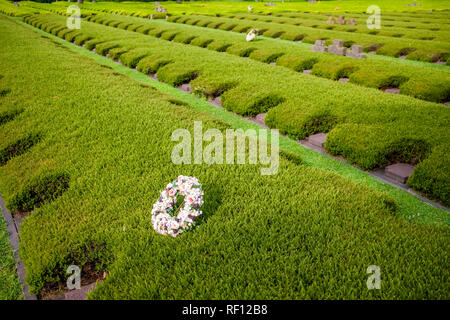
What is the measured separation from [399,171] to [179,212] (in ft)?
13.6

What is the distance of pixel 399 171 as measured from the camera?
5492 millimetres

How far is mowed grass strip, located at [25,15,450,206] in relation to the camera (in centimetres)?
586

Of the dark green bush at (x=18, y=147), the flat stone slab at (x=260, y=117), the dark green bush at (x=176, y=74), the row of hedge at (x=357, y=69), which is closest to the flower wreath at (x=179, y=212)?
the dark green bush at (x=18, y=147)

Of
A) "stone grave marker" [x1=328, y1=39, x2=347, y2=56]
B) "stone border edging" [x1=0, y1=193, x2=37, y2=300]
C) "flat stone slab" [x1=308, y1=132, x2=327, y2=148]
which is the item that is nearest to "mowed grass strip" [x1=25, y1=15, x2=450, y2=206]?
"flat stone slab" [x1=308, y1=132, x2=327, y2=148]

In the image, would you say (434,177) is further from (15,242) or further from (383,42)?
(383,42)

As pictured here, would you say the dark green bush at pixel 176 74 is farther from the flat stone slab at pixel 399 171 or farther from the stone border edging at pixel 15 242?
the flat stone slab at pixel 399 171

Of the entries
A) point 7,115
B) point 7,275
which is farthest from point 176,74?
point 7,275

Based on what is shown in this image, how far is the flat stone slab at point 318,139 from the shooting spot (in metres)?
6.80

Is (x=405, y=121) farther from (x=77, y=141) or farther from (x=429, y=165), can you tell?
(x=77, y=141)

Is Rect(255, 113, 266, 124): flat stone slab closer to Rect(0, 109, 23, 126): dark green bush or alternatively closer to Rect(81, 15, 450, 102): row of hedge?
Rect(81, 15, 450, 102): row of hedge

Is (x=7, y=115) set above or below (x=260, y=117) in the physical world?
above

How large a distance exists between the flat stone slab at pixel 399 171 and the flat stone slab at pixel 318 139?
1.52m

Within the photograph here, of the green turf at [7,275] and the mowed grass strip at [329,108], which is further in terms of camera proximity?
the mowed grass strip at [329,108]

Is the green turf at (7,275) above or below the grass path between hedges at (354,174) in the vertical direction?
below
